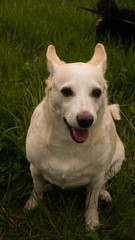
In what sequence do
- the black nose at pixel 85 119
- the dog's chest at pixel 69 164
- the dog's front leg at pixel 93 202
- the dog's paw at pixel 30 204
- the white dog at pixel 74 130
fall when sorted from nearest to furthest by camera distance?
the black nose at pixel 85 119, the white dog at pixel 74 130, the dog's chest at pixel 69 164, the dog's front leg at pixel 93 202, the dog's paw at pixel 30 204

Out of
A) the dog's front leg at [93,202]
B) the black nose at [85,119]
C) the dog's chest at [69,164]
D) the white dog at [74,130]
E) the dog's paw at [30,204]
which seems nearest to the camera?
the black nose at [85,119]

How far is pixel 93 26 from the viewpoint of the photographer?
4.44m

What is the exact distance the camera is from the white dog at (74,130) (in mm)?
1845

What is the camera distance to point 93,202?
2.39 metres

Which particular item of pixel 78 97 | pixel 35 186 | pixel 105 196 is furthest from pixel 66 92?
pixel 105 196

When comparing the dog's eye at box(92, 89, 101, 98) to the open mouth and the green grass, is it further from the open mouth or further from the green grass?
the green grass

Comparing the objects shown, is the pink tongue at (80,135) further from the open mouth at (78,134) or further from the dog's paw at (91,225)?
the dog's paw at (91,225)

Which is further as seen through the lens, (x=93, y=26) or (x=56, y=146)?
(x=93, y=26)

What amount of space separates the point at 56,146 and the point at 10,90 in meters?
1.44

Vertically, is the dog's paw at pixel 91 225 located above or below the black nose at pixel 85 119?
below

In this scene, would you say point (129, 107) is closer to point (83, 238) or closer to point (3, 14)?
point (83, 238)

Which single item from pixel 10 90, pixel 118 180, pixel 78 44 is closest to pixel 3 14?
pixel 78 44

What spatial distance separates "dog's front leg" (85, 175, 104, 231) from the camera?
2.27 m

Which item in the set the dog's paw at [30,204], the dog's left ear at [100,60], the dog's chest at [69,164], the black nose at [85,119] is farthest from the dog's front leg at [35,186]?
the dog's left ear at [100,60]
